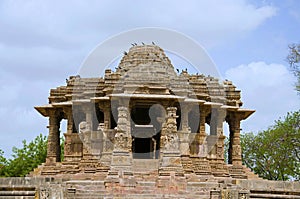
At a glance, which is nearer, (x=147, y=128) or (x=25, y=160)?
(x=147, y=128)

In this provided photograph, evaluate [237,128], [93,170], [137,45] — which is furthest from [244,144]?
[93,170]

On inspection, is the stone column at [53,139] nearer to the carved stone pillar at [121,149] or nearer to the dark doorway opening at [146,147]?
the dark doorway opening at [146,147]

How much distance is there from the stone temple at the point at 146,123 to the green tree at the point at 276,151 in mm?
3111

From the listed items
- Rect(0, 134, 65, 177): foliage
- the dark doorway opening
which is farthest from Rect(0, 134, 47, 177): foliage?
the dark doorway opening

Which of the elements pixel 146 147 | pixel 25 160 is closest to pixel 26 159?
pixel 25 160

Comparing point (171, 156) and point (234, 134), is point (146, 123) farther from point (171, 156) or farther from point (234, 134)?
point (171, 156)

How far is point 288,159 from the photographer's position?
30766 mm

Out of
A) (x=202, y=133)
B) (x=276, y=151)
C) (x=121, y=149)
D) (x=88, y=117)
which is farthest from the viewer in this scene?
(x=276, y=151)

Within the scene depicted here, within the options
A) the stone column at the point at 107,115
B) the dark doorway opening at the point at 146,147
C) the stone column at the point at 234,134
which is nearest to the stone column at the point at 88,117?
the stone column at the point at 107,115

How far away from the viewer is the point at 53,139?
25.4 m

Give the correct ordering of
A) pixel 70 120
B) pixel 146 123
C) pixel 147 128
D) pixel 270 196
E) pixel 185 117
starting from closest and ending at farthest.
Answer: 1. pixel 270 196
2. pixel 185 117
3. pixel 147 128
4. pixel 70 120
5. pixel 146 123

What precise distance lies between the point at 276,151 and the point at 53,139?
38.6ft

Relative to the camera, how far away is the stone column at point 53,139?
25156 mm

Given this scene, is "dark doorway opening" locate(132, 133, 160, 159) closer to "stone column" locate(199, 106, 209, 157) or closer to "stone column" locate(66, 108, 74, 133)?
"stone column" locate(199, 106, 209, 157)
